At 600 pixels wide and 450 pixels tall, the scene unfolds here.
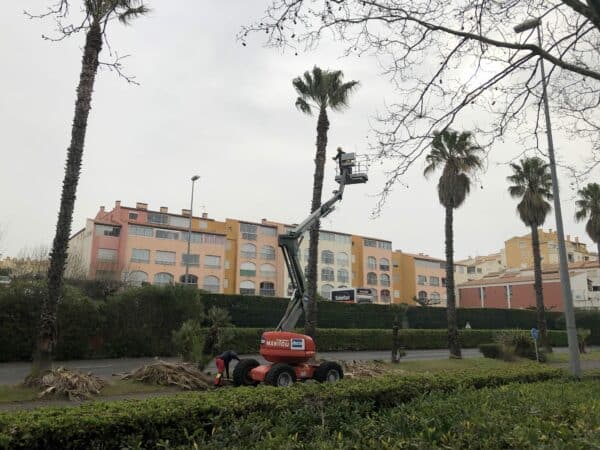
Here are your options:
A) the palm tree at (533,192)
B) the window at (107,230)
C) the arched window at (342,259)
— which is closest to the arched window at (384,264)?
the arched window at (342,259)

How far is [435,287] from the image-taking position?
92.3m

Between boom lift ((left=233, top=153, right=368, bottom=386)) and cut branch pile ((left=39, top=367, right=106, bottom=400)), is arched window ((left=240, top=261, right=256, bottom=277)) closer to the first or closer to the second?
boom lift ((left=233, top=153, right=368, bottom=386))

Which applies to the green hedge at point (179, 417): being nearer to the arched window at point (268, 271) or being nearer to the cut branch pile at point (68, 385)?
the cut branch pile at point (68, 385)

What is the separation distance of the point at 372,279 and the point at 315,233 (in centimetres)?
6793

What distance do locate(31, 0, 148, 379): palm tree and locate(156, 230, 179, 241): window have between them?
1964 inches

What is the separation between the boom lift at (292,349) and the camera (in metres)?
12.0

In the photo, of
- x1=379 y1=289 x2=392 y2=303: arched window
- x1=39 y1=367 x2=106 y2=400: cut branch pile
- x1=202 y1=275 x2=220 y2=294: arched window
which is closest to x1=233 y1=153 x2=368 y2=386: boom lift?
x1=39 y1=367 x2=106 y2=400: cut branch pile

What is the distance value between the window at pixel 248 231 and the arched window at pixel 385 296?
26.2m

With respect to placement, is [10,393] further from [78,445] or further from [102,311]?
[102,311]

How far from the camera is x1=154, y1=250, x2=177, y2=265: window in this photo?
62.4 metres

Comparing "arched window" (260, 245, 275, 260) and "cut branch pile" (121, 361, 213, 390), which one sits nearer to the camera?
"cut branch pile" (121, 361, 213, 390)

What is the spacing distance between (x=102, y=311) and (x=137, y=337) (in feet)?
6.35

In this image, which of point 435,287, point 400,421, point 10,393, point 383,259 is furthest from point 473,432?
point 435,287

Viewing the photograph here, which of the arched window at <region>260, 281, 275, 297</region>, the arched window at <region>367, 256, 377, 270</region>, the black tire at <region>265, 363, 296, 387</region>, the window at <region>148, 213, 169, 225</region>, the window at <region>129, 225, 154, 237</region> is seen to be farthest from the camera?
the arched window at <region>367, 256, 377, 270</region>
